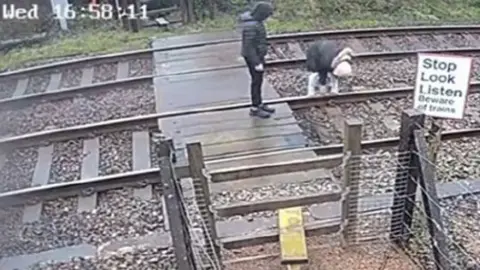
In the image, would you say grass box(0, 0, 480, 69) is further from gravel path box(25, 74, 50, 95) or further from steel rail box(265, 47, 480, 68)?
steel rail box(265, 47, 480, 68)

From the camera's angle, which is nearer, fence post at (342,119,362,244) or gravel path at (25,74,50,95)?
fence post at (342,119,362,244)

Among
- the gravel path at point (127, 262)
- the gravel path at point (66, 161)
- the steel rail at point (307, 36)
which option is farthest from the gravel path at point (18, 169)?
the steel rail at point (307, 36)

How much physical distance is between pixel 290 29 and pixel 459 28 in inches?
88.8

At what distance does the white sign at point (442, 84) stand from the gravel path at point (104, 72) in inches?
182

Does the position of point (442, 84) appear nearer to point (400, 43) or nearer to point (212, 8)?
point (400, 43)

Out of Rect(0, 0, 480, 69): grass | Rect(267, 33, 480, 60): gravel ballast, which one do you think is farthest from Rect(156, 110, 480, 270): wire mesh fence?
Rect(0, 0, 480, 69): grass

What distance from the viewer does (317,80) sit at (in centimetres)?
677

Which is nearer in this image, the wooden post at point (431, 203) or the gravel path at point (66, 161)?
the wooden post at point (431, 203)

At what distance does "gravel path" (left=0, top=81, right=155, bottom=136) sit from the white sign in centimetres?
350

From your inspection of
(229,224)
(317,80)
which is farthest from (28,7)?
(229,224)

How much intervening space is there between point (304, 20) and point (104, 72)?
3.51 meters

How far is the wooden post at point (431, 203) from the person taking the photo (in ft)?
11.7

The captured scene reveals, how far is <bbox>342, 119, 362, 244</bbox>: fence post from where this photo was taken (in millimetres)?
3643

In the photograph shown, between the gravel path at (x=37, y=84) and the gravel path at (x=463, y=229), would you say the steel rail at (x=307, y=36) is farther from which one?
the gravel path at (x=463, y=229)
